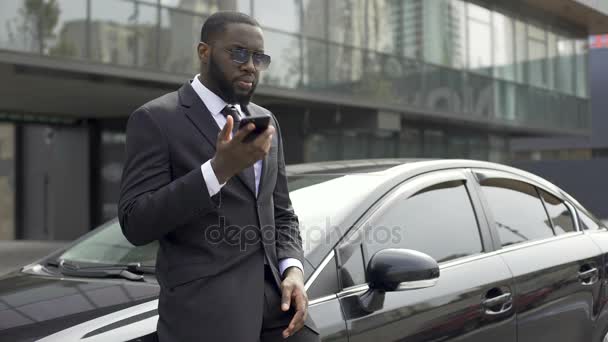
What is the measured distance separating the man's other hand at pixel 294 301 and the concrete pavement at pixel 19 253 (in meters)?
10.1

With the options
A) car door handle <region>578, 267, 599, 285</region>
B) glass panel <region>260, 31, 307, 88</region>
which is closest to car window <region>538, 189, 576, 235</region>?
car door handle <region>578, 267, 599, 285</region>

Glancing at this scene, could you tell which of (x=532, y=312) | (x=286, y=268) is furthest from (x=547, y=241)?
(x=286, y=268)

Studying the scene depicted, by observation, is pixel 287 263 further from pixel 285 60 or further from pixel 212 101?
pixel 285 60

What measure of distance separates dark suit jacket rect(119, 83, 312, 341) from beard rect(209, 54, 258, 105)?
0.07m

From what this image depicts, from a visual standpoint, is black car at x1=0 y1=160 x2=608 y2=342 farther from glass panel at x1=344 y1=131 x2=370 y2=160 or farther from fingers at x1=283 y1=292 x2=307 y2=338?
glass panel at x1=344 y1=131 x2=370 y2=160

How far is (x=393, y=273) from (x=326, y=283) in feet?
0.77

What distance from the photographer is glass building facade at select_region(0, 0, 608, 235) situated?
12188 millimetres

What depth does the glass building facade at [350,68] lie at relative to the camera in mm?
12188

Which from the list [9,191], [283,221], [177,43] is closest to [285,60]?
[177,43]

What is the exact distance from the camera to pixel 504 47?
933 inches

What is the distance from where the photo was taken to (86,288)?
2.66m

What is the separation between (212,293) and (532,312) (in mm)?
1835

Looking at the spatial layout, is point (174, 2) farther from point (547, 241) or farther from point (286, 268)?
point (286, 268)

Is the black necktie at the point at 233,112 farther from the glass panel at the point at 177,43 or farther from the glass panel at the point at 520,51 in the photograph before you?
the glass panel at the point at 520,51
